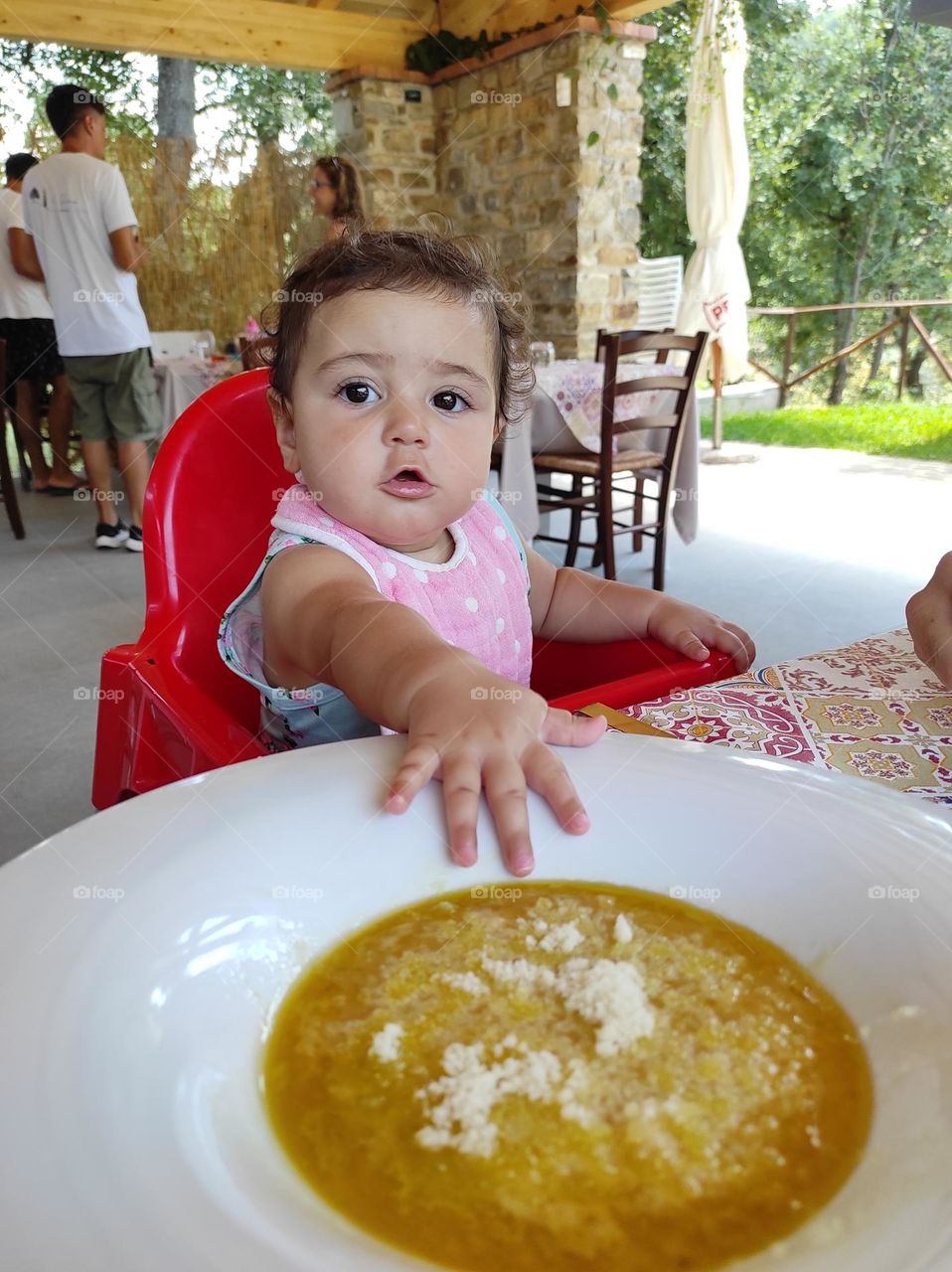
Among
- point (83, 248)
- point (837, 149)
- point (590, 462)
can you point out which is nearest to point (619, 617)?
point (590, 462)

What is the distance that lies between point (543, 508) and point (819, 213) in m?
10.1

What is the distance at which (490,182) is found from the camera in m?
6.41

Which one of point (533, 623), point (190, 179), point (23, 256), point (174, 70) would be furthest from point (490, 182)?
point (533, 623)

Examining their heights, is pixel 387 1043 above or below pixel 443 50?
below

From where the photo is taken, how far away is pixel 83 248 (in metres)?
4.18

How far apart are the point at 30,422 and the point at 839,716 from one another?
6126 millimetres

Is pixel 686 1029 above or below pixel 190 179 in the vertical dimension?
below

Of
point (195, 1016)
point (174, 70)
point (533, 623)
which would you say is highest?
point (174, 70)

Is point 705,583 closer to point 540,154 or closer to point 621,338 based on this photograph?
point 621,338

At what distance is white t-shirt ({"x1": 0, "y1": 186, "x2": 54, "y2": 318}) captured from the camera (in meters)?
5.34

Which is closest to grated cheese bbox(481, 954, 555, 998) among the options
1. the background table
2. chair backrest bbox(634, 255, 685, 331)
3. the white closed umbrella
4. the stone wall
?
the background table

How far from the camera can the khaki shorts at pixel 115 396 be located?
4379 millimetres

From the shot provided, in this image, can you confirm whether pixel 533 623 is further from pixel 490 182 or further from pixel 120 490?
pixel 490 182

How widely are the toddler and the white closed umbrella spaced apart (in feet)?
18.8
